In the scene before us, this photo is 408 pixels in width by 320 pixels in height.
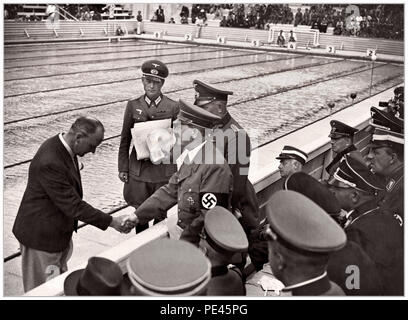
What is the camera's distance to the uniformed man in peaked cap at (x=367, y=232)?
2469 millimetres

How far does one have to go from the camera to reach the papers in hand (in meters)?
4.48

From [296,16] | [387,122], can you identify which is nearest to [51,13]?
[296,16]

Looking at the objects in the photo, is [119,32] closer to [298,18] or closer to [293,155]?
[298,18]

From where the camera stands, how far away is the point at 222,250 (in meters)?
2.48

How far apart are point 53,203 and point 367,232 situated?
6.25 feet

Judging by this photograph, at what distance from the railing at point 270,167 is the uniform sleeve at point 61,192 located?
0.36 meters

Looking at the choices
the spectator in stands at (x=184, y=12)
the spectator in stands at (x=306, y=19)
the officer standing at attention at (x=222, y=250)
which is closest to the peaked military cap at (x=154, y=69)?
the officer standing at attention at (x=222, y=250)

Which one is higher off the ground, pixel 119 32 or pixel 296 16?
pixel 296 16

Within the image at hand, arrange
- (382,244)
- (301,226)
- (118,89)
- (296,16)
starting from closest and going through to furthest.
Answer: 1. (301,226)
2. (382,244)
3. (118,89)
4. (296,16)

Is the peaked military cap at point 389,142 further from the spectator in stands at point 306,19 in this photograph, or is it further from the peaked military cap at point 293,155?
the spectator in stands at point 306,19

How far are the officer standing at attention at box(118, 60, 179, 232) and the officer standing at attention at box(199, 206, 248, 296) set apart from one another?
2013 millimetres

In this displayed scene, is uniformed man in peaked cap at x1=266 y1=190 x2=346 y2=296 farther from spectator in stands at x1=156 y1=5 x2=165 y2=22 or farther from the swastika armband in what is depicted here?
spectator in stands at x1=156 y1=5 x2=165 y2=22

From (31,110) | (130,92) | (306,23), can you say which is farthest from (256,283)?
(306,23)
